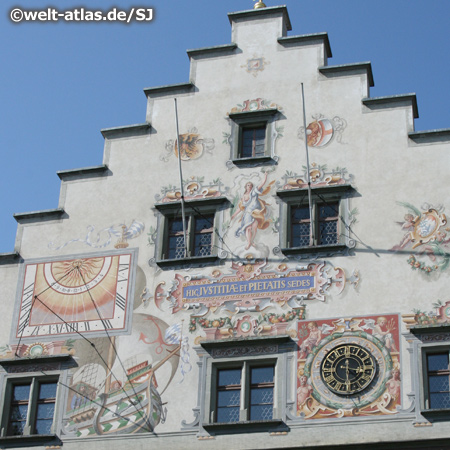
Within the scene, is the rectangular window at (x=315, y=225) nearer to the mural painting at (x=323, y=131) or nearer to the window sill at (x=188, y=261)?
the mural painting at (x=323, y=131)

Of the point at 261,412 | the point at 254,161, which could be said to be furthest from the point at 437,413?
the point at 254,161

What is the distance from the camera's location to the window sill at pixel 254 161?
24.4 metres

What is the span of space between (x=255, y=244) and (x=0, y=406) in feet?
18.3

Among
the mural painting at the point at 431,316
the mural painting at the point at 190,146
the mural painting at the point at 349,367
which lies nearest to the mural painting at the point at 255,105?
the mural painting at the point at 190,146

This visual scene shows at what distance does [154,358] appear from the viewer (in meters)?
23.0

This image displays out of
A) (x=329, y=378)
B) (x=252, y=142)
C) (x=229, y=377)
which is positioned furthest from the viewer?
(x=252, y=142)

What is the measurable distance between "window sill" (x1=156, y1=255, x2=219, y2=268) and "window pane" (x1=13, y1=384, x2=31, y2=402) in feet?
11.1

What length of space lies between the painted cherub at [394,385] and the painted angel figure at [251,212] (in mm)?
3889

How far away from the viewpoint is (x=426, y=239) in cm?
2266

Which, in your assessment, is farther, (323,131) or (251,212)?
(323,131)

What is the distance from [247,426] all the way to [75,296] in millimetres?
4585

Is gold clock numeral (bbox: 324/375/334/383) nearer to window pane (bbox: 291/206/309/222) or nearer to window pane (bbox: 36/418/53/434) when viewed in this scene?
window pane (bbox: 291/206/309/222)

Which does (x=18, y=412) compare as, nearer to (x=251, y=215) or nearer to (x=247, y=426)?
(x=247, y=426)

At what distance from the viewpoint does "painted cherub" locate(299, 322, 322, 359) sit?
72.7ft
